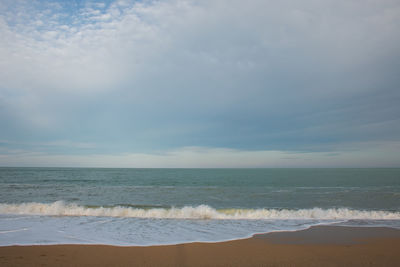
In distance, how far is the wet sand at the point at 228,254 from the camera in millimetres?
5602

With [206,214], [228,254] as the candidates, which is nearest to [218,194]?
[206,214]

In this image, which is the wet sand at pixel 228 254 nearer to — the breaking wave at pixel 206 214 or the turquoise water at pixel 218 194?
the breaking wave at pixel 206 214

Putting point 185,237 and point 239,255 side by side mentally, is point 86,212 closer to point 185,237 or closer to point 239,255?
point 185,237

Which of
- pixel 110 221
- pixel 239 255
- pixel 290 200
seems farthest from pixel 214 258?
pixel 290 200

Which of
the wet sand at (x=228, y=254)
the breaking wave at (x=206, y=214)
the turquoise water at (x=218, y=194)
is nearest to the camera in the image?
the wet sand at (x=228, y=254)

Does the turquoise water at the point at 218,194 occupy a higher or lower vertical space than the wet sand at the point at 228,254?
lower

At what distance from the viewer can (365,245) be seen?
7.28 metres

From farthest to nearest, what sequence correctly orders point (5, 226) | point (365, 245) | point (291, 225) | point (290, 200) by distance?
point (290, 200)
point (291, 225)
point (5, 226)
point (365, 245)

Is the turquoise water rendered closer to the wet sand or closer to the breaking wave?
the breaking wave

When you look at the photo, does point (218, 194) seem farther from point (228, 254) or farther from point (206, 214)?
point (228, 254)

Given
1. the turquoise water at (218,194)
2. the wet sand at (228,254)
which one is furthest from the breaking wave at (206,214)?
the wet sand at (228,254)

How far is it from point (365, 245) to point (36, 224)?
12.4 meters

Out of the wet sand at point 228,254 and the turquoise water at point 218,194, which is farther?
the turquoise water at point 218,194

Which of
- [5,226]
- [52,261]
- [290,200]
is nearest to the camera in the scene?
[52,261]
